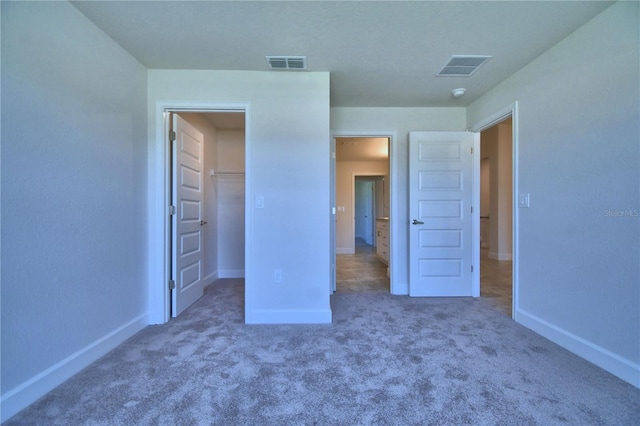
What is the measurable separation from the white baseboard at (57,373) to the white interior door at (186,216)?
23.2 inches

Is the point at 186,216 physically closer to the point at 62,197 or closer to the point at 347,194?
the point at 62,197

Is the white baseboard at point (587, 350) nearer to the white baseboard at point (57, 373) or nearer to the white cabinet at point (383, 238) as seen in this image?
the white cabinet at point (383, 238)

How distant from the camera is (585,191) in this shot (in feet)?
6.14

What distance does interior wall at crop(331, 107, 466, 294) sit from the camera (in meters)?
3.39

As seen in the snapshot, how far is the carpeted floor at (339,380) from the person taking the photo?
132 cm

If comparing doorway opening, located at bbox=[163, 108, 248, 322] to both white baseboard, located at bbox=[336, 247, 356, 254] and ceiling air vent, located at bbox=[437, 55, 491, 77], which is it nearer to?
ceiling air vent, located at bbox=[437, 55, 491, 77]

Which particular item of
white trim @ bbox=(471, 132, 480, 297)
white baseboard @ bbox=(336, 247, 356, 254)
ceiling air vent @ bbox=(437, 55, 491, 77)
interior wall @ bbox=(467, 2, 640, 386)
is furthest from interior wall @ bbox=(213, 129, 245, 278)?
interior wall @ bbox=(467, 2, 640, 386)

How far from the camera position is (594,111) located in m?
1.81

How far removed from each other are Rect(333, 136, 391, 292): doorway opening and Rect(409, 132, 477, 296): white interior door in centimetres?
41

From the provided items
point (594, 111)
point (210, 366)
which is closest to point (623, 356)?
point (594, 111)

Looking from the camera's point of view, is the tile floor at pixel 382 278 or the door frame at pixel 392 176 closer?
the tile floor at pixel 382 278

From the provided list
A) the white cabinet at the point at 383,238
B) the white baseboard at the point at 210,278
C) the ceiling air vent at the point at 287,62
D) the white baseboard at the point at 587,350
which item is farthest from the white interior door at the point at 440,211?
the white baseboard at the point at 210,278

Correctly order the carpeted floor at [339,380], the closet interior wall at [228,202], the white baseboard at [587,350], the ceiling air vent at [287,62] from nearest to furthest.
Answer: the carpeted floor at [339,380], the white baseboard at [587,350], the ceiling air vent at [287,62], the closet interior wall at [228,202]

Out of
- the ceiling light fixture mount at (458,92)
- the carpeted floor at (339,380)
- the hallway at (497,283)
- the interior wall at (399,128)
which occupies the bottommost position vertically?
the hallway at (497,283)
